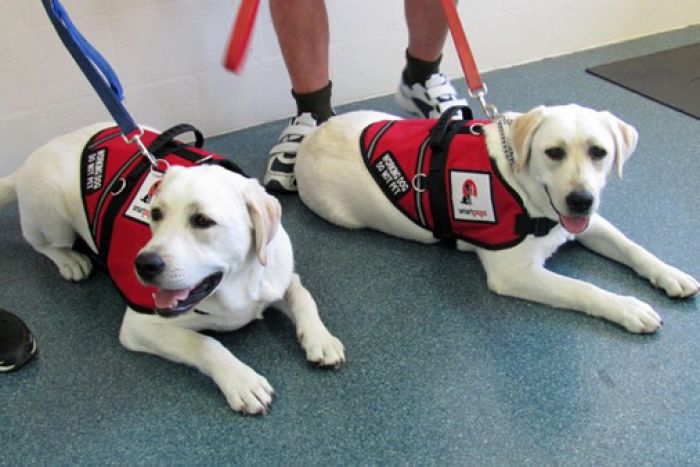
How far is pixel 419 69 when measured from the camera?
2861 mm

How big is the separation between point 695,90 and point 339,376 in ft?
8.34

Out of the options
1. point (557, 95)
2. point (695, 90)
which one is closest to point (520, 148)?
point (557, 95)

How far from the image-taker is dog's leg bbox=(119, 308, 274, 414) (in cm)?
154

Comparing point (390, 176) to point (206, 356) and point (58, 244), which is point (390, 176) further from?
point (58, 244)

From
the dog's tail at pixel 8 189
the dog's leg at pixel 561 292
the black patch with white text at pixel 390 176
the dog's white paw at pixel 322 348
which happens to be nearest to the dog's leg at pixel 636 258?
the dog's leg at pixel 561 292

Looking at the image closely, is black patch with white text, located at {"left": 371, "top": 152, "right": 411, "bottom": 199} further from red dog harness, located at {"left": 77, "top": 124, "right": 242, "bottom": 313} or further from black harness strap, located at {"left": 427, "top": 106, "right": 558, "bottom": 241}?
red dog harness, located at {"left": 77, "top": 124, "right": 242, "bottom": 313}

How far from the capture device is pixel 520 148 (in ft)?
5.74

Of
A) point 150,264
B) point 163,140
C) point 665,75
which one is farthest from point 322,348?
point 665,75

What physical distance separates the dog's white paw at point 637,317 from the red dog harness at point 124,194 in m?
1.16

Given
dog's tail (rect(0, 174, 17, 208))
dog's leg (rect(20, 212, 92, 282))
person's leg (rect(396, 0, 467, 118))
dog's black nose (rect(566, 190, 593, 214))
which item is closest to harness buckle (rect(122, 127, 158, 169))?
dog's leg (rect(20, 212, 92, 282))

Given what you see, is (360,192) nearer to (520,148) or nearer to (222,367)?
(520,148)

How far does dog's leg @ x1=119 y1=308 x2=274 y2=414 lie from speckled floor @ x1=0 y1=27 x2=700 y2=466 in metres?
0.05

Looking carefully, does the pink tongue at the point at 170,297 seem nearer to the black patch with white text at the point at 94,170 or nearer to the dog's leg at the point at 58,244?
the black patch with white text at the point at 94,170

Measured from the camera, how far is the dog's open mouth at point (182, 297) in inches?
56.8
